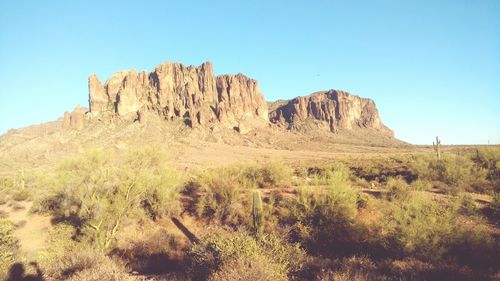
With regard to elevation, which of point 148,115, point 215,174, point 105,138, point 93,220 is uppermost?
point 148,115

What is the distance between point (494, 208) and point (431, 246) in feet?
20.2

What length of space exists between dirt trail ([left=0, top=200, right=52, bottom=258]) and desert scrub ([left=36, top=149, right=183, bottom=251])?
938 mm

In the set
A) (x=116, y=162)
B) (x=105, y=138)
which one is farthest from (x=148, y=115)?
(x=116, y=162)

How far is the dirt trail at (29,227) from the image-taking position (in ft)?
51.0

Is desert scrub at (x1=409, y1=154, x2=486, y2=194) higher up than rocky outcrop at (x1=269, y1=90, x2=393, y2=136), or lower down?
lower down

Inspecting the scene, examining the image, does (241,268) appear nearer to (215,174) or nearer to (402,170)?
(215,174)

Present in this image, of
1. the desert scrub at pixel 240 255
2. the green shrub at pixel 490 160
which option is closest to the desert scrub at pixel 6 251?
the desert scrub at pixel 240 255

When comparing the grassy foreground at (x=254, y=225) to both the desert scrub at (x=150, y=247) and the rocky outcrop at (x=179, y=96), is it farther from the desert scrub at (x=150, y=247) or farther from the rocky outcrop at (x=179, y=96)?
the rocky outcrop at (x=179, y=96)

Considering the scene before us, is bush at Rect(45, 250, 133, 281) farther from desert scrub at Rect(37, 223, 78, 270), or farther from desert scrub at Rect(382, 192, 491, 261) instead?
desert scrub at Rect(382, 192, 491, 261)

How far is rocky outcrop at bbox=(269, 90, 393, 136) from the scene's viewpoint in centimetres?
14488

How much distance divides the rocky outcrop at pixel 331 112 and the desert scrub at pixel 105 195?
117 metres

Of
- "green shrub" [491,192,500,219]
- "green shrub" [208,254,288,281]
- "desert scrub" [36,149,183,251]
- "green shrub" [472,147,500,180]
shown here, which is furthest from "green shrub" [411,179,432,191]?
"desert scrub" [36,149,183,251]

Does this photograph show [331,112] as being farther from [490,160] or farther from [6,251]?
[6,251]

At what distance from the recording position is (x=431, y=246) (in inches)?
428
